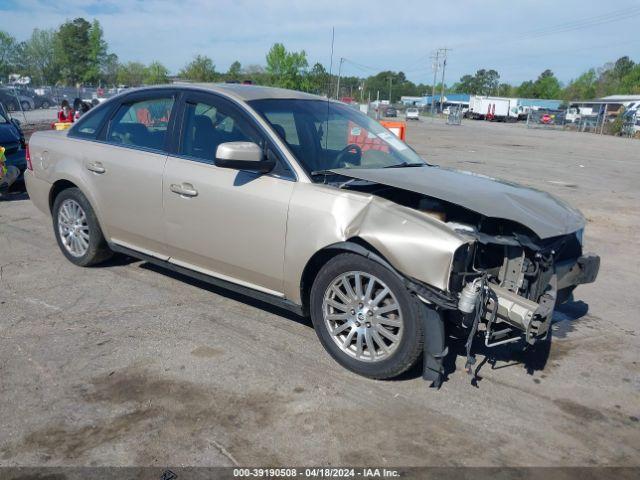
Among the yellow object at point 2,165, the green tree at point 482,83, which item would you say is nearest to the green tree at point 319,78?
the yellow object at point 2,165

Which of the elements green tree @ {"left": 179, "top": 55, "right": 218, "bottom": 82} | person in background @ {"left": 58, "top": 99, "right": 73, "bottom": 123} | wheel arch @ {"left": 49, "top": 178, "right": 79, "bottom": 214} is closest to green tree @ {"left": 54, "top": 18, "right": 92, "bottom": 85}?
green tree @ {"left": 179, "top": 55, "right": 218, "bottom": 82}

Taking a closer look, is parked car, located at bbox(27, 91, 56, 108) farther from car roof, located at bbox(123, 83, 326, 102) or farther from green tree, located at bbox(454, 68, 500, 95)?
green tree, located at bbox(454, 68, 500, 95)

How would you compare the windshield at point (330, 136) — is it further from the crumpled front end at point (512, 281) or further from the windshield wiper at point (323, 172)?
the crumpled front end at point (512, 281)

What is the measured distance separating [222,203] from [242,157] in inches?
17.8

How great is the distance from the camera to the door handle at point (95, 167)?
5078 millimetres

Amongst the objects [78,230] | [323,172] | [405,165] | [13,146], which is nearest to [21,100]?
[13,146]

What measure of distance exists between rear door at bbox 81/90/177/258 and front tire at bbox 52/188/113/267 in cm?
23

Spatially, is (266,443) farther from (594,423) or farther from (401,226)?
(594,423)

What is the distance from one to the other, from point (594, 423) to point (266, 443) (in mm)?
1901

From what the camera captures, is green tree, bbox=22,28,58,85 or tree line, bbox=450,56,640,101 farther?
tree line, bbox=450,56,640,101

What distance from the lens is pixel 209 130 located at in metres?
4.54

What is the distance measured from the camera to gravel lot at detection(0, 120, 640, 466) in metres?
2.97

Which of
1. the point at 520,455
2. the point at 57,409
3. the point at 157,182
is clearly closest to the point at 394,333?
the point at 520,455

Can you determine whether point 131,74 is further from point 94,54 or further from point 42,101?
point 42,101
